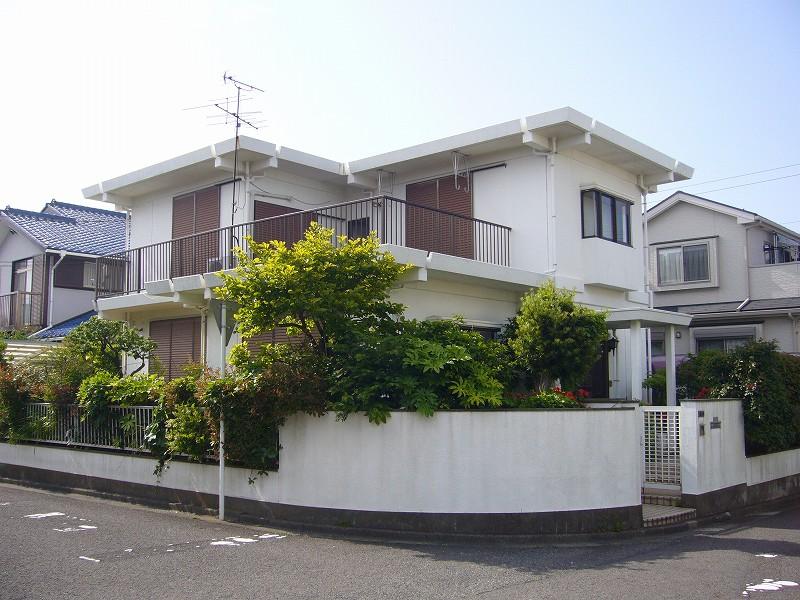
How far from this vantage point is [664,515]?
34.8 ft

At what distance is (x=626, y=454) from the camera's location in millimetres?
10125

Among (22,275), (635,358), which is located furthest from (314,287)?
(22,275)

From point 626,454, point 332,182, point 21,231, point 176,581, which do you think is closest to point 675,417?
point 626,454

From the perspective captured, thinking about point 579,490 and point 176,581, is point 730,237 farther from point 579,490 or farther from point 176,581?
point 176,581

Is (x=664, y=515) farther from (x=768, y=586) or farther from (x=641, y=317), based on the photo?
(x=641, y=317)

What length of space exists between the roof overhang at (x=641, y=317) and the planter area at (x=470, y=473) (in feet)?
15.0

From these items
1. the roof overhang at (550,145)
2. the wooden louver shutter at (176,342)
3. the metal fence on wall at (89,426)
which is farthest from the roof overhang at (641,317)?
the wooden louver shutter at (176,342)

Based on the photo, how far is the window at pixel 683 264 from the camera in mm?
27422

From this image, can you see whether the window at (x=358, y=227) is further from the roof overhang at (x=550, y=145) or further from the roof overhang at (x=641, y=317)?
the roof overhang at (x=641, y=317)

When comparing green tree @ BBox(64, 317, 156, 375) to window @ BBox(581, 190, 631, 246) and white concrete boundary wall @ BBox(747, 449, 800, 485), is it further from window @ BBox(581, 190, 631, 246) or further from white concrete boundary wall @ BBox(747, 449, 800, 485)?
white concrete boundary wall @ BBox(747, 449, 800, 485)

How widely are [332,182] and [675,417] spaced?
395 inches

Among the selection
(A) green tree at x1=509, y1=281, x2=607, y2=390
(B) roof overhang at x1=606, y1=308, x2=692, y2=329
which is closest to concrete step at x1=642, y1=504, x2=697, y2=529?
(A) green tree at x1=509, y1=281, x2=607, y2=390

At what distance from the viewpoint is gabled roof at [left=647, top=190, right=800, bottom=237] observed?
86.7 feet

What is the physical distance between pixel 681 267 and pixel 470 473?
67.7ft
